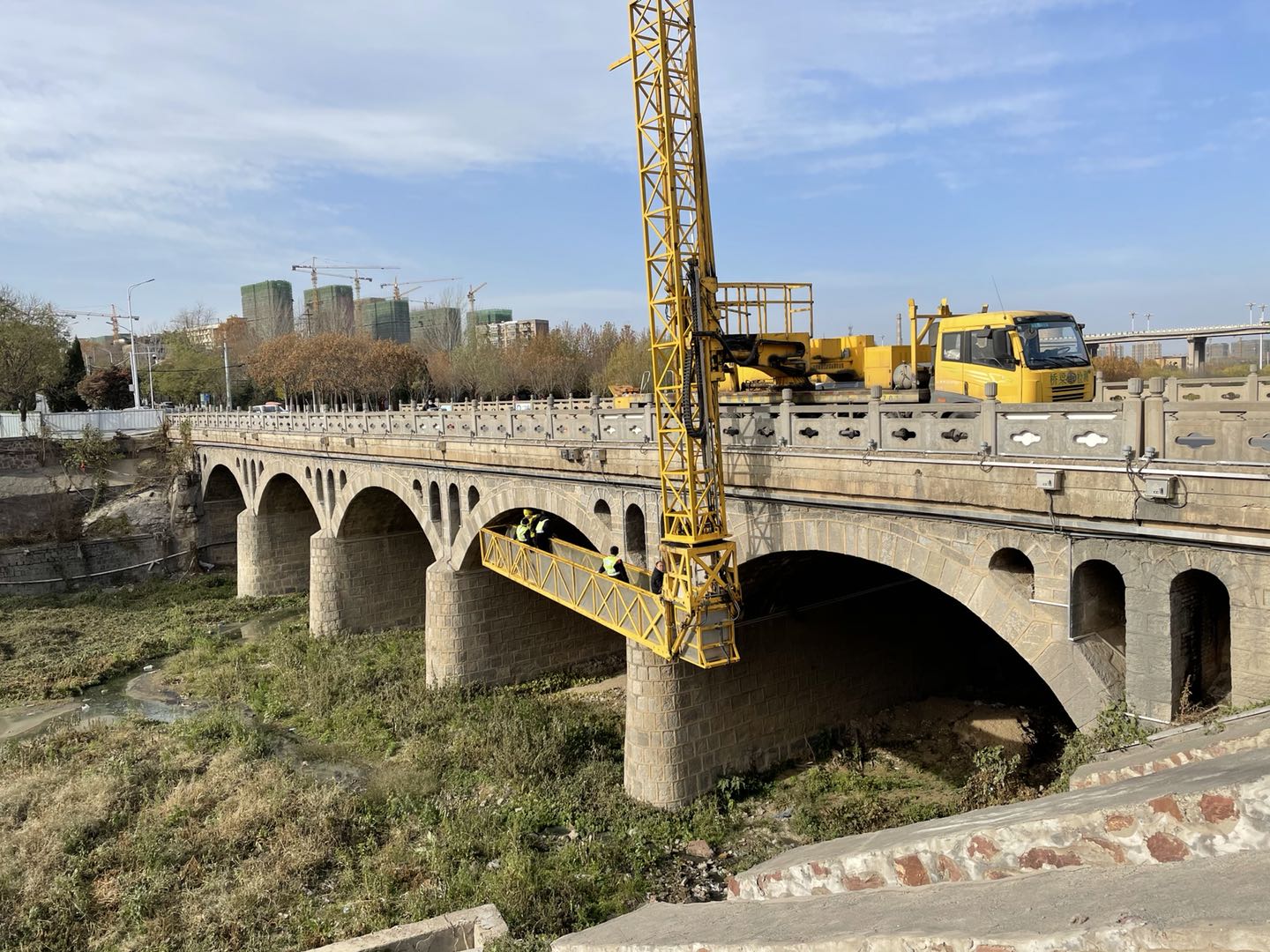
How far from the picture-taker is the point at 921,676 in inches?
787

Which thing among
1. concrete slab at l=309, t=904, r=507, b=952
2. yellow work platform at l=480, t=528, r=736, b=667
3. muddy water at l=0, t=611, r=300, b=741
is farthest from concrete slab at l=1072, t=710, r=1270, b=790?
muddy water at l=0, t=611, r=300, b=741

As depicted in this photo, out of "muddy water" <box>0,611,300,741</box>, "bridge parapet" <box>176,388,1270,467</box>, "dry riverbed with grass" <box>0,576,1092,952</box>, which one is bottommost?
"muddy water" <box>0,611,300,741</box>

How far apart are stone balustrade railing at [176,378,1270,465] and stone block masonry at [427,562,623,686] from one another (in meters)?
6.54

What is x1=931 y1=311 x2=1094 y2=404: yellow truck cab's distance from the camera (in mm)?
13656

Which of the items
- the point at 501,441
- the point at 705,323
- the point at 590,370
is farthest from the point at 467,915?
the point at 590,370

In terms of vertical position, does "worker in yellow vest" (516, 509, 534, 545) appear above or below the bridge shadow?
above

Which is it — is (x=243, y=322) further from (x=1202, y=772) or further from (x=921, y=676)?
(x=1202, y=772)

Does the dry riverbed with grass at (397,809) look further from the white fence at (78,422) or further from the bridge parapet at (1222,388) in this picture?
the white fence at (78,422)

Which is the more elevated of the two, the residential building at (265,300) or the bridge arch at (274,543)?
the residential building at (265,300)

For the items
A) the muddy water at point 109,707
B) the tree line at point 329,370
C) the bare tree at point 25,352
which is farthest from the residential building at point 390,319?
the muddy water at point 109,707

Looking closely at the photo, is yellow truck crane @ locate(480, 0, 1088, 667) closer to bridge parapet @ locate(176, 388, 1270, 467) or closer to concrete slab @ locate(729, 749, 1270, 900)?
bridge parapet @ locate(176, 388, 1270, 467)

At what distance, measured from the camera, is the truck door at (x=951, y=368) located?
14570 millimetres

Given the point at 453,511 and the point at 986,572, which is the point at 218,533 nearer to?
the point at 453,511

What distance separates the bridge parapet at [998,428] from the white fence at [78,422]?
42162 millimetres
